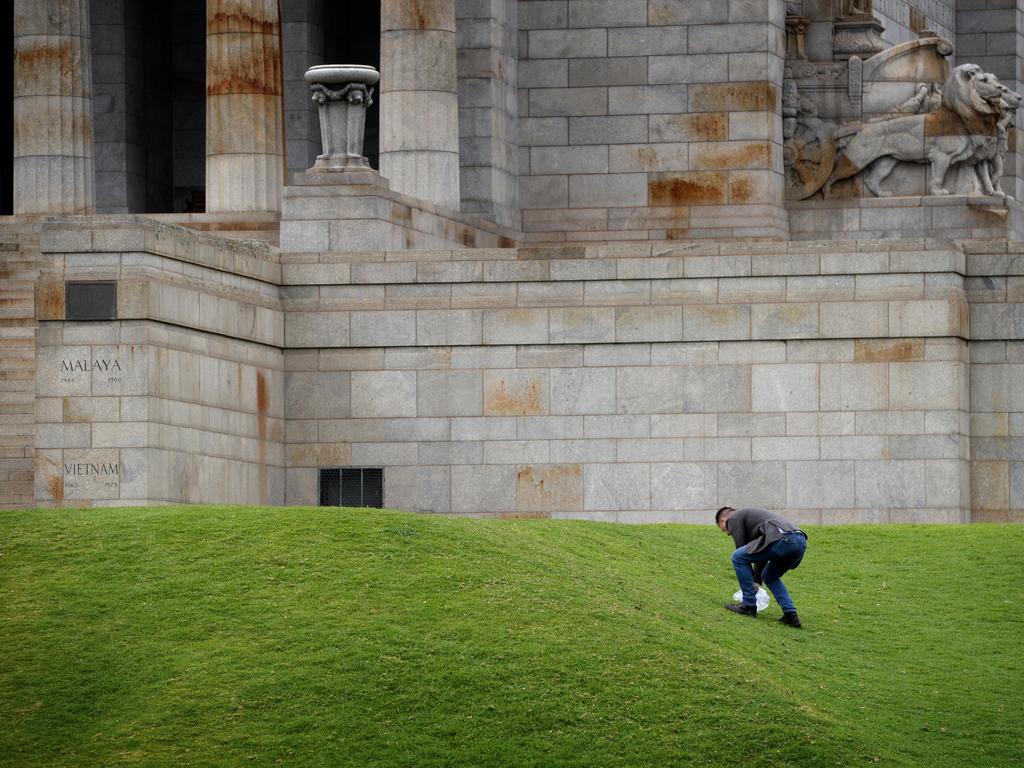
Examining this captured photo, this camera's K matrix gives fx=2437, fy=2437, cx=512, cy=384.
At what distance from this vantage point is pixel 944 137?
4478cm

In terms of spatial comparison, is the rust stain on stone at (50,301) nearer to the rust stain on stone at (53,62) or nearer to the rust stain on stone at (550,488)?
the rust stain on stone at (550,488)

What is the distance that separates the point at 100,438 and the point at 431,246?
10.7 metres

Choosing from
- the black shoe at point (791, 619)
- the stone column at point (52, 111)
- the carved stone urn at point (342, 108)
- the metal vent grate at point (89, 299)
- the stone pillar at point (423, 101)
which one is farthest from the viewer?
the stone column at point (52, 111)

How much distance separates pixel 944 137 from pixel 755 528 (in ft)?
68.9

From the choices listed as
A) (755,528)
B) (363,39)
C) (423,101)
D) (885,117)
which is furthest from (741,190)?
(755,528)

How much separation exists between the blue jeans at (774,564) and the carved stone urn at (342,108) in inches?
547

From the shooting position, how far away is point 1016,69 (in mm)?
58094

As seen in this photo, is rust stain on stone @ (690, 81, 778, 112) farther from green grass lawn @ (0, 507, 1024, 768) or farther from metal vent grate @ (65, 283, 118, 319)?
green grass lawn @ (0, 507, 1024, 768)

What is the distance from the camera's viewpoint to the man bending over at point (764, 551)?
25.2 m

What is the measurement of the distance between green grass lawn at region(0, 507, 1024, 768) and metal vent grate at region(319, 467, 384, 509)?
7841 mm

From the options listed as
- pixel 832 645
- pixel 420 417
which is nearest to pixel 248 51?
pixel 420 417

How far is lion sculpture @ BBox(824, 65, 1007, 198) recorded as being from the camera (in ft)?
145

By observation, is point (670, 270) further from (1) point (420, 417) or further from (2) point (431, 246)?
(2) point (431, 246)

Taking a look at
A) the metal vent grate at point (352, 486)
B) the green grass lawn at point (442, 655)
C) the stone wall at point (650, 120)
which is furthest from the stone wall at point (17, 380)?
the stone wall at point (650, 120)
